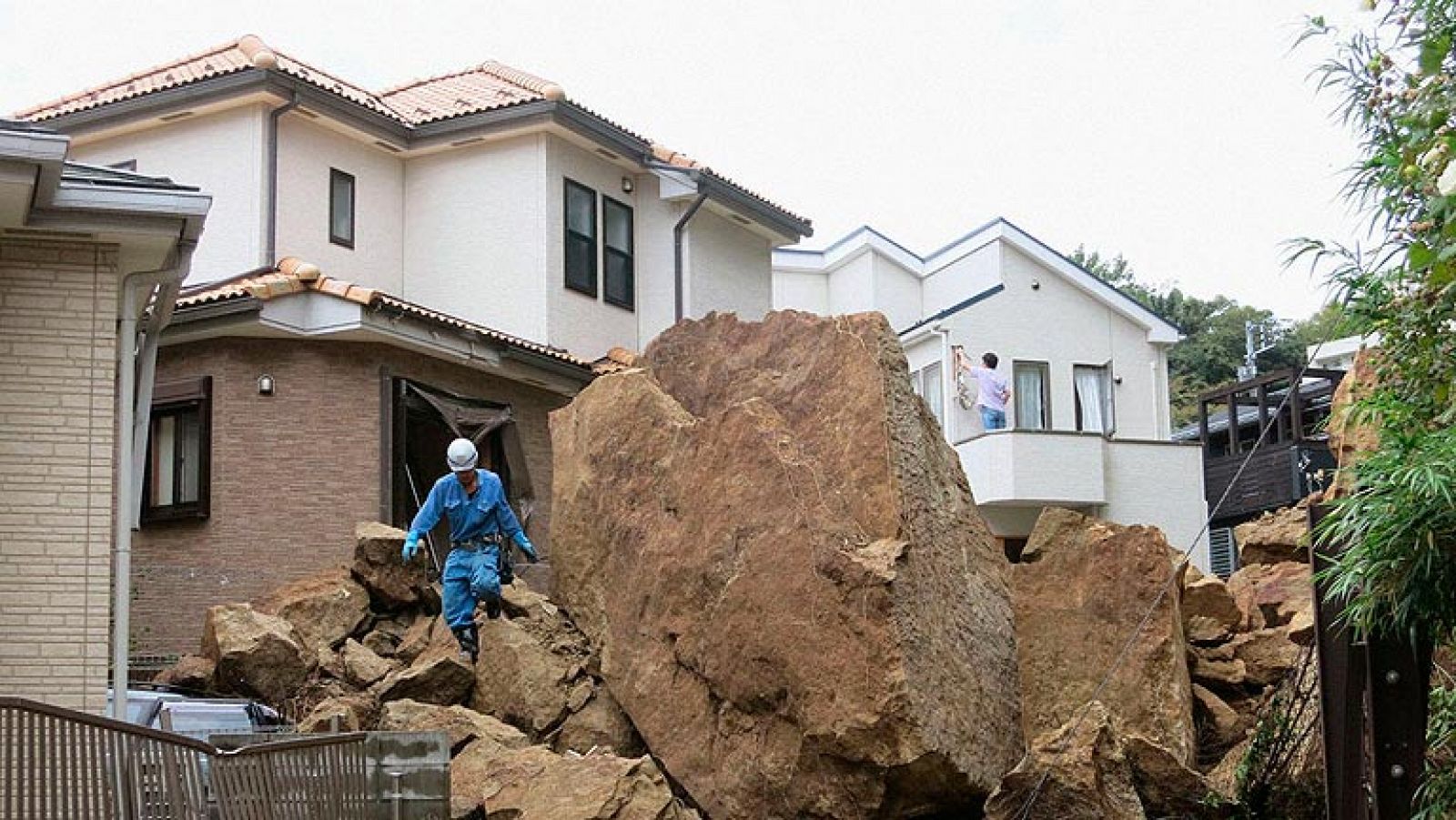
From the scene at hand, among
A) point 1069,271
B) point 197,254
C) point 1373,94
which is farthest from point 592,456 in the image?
point 1069,271

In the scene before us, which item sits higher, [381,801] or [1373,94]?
[1373,94]

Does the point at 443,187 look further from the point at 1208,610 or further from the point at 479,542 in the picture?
the point at 1208,610

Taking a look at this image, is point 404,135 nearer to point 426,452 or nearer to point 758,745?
point 426,452

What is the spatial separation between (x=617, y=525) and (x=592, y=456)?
0.81m

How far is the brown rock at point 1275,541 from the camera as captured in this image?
17.5 meters


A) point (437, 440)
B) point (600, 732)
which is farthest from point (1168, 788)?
point (437, 440)

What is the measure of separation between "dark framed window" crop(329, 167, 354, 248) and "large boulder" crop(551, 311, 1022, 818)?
8.90 meters

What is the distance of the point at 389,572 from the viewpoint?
15.9 metres

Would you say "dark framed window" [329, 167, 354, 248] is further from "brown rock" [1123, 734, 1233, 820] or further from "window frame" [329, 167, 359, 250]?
"brown rock" [1123, 734, 1233, 820]

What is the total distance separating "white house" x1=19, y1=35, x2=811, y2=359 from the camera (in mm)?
21781

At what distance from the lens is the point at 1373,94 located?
8812 mm

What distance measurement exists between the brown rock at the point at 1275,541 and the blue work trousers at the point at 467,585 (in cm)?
768

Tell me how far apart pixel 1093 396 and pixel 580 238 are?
1449 centimetres

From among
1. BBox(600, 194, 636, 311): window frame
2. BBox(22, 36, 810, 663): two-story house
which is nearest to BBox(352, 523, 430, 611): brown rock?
BBox(22, 36, 810, 663): two-story house
